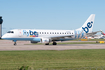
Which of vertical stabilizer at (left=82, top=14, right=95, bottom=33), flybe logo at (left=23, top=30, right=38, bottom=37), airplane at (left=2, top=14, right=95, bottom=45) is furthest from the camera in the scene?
vertical stabilizer at (left=82, top=14, right=95, bottom=33)

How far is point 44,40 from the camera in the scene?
144ft

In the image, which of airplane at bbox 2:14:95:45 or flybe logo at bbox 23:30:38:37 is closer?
airplane at bbox 2:14:95:45

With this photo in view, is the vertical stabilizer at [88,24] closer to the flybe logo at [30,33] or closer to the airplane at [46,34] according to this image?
the airplane at [46,34]

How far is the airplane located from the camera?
43.7m

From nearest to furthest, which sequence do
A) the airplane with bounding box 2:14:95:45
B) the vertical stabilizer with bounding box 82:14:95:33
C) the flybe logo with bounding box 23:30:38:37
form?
the airplane with bounding box 2:14:95:45 < the flybe logo with bounding box 23:30:38:37 < the vertical stabilizer with bounding box 82:14:95:33

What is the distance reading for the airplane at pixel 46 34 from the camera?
4372 centimetres

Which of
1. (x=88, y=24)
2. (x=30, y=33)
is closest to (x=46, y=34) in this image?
(x=30, y=33)

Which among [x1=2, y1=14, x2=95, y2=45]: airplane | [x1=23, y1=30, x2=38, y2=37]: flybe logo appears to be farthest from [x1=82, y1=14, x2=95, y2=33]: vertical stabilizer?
[x1=23, y1=30, x2=38, y2=37]: flybe logo

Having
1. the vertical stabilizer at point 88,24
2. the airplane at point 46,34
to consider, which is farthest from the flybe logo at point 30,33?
the vertical stabilizer at point 88,24

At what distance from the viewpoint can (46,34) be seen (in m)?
47.1

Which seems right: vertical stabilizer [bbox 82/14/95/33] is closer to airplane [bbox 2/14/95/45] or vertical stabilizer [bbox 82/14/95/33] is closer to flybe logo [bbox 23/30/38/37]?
airplane [bbox 2/14/95/45]

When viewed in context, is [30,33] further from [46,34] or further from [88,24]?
[88,24]

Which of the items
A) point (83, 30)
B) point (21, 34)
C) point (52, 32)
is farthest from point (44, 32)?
point (83, 30)

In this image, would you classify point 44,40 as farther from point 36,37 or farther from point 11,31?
point 11,31
